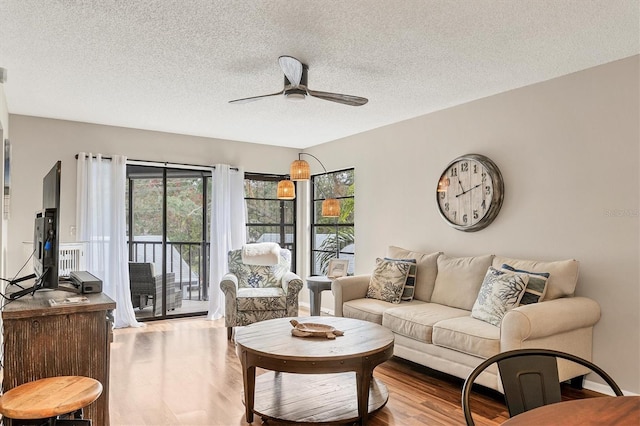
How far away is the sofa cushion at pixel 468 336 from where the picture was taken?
304 centimetres

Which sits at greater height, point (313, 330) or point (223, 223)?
point (223, 223)

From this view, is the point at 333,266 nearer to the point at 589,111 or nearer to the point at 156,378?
the point at 156,378

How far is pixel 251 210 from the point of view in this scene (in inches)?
257

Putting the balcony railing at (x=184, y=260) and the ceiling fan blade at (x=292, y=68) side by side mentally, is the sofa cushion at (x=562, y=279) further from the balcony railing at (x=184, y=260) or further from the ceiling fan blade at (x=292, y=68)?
the balcony railing at (x=184, y=260)

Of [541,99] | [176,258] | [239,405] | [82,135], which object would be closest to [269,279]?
[176,258]

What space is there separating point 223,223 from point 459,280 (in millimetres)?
3285

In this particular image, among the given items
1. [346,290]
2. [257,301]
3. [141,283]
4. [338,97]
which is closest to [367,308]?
[346,290]

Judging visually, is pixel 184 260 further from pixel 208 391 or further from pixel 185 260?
pixel 208 391

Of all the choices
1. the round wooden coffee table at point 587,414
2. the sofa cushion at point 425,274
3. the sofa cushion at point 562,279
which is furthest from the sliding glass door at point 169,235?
the round wooden coffee table at point 587,414

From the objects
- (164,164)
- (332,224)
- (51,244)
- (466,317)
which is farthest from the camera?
(332,224)

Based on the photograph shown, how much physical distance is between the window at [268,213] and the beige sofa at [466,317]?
2395 mm

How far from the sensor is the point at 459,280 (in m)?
4.03

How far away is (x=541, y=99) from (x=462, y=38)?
1.31m

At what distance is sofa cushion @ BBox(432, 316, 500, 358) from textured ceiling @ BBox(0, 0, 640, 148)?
6.42 feet
